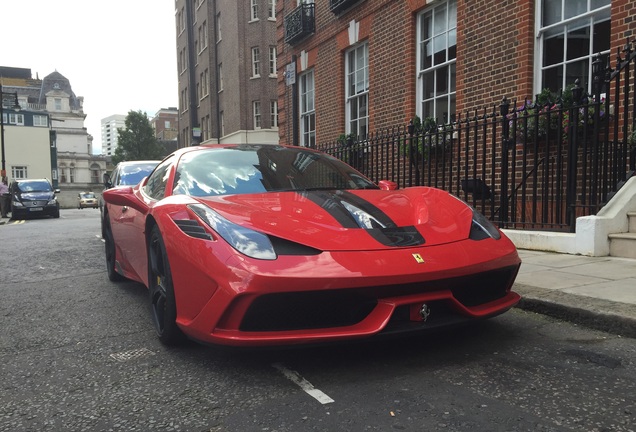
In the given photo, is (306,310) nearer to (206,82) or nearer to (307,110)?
(307,110)

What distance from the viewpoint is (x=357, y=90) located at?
11.0 metres

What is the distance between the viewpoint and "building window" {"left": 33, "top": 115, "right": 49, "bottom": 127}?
199 feet

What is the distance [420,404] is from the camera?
217 centimetres

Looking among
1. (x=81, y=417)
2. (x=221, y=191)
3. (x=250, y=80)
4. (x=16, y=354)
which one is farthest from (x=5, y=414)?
(x=250, y=80)

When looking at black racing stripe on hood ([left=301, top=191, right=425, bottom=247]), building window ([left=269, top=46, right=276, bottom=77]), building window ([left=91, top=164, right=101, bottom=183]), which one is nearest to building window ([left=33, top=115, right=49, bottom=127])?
building window ([left=91, top=164, right=101, bottom=183])

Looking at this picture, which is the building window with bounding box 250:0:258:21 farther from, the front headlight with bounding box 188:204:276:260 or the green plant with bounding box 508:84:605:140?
the front headlight with bounding box 188:204:276:260

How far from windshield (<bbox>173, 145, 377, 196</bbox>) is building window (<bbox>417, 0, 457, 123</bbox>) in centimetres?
478

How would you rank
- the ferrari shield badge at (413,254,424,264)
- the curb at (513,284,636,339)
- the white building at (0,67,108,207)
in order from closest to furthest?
the ferrari shield badge at (413,254,424,264) → the curb at (513,284,636,339) → the white building at (0,67,108,207)

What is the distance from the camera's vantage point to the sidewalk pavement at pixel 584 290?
315 cm

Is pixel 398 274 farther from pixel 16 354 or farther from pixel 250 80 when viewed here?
pixel 250 80

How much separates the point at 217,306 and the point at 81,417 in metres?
0.73

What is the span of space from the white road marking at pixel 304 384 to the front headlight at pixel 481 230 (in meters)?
1.24

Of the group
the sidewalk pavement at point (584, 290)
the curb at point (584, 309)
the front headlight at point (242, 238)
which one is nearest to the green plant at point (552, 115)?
the sidewalk pavement at point (584, 290)

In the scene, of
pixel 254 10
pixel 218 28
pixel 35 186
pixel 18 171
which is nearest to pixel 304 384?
pixel 35 186
